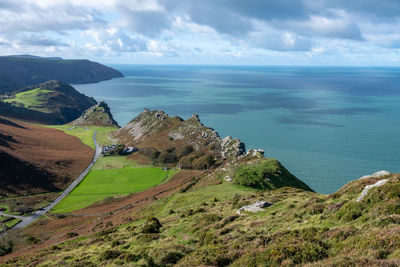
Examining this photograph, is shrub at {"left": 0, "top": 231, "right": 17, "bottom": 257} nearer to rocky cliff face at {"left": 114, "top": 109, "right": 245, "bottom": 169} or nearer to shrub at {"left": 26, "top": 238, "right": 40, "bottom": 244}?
shrub at {"left": 26, "top": 238, "right": 40, "bottom": 244}

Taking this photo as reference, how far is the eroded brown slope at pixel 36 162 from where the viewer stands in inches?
3189

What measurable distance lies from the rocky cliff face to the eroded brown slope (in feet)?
82.3

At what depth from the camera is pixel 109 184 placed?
83562 millimetres

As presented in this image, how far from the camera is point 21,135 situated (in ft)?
431

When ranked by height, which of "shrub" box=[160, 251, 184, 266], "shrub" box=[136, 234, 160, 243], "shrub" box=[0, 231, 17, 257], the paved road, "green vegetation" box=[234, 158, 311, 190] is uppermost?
"shrub" box=[160, 251, 184, 266]

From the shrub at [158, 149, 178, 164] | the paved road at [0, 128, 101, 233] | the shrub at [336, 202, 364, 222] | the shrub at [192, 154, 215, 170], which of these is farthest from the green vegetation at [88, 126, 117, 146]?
the shrub at [336, 202, 364, 222]

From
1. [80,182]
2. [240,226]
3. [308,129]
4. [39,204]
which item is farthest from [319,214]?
[308,129]

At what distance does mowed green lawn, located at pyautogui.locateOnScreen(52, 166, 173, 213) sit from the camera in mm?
71250

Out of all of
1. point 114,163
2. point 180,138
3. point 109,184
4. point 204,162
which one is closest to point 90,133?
point 114,163

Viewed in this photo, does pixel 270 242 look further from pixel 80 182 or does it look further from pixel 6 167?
pixel 6 167

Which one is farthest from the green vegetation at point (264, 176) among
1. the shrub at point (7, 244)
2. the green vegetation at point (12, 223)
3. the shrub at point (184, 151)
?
the shrub at point (184, 151)

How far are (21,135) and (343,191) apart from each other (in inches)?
5539

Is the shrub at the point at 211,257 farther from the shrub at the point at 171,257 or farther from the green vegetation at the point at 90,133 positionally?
the green vegetation at the point at 90,133

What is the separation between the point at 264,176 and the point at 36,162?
79499 mm
